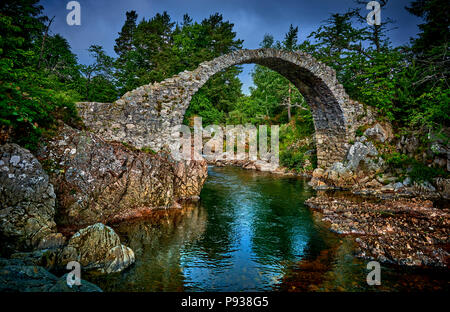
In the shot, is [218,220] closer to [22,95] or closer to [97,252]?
[97,252]

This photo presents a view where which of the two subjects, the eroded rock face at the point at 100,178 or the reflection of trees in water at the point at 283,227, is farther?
the eroded rock face at the point at 100,178

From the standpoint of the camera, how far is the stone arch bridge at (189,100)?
8.12 m

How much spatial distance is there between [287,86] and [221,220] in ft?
70.3

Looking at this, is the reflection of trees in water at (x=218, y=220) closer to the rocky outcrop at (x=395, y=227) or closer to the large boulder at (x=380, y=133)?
the rocky outcrop at (x=395, y=227)

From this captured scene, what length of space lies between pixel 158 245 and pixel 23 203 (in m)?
2.93

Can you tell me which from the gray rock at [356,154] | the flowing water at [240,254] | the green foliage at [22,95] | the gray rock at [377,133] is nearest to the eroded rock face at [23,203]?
the green foliage at [22,95]

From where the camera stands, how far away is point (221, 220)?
745cm

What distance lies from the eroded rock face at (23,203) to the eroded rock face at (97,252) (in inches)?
30.0

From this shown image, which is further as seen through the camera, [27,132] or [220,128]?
[220,128]

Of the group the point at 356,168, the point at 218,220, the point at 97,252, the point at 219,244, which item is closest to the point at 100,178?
the point at 97,252

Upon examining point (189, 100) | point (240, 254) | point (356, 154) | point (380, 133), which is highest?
point (189, 100)

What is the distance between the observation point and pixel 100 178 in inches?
259
